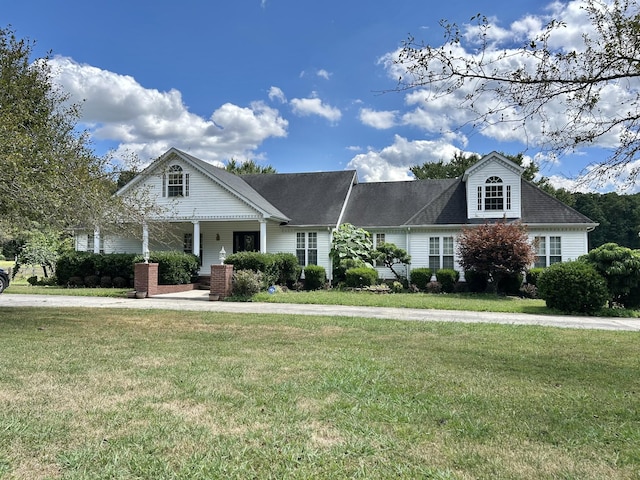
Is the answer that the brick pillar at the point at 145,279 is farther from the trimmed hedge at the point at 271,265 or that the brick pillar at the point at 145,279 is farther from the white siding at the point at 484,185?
the white siding at the point at 484,185

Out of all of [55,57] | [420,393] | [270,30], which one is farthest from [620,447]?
[270,30]

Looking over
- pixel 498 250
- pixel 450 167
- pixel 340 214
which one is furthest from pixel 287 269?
pixel 450 167

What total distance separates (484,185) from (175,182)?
49.4 feet

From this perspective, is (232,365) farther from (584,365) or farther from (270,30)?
(270,30)

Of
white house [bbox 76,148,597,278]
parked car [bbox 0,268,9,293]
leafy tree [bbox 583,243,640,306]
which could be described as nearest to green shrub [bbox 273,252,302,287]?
white house [bbox 76,148,597,278]

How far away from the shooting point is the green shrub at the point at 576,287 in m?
12.3

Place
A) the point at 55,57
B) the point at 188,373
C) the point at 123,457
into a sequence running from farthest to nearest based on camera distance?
the point at 55,57 < the point at 188,373 < the point at 123,457

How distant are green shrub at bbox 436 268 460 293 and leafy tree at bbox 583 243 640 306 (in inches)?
277

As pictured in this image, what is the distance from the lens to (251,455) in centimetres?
322

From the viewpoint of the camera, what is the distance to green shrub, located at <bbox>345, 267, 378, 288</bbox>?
19.6m

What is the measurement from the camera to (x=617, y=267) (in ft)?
40.3

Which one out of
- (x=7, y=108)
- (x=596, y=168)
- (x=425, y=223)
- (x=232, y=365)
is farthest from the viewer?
(x=425, y=223)

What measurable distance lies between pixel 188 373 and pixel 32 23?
10.2 m

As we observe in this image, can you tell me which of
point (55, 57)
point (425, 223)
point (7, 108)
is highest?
point (55, 57)
